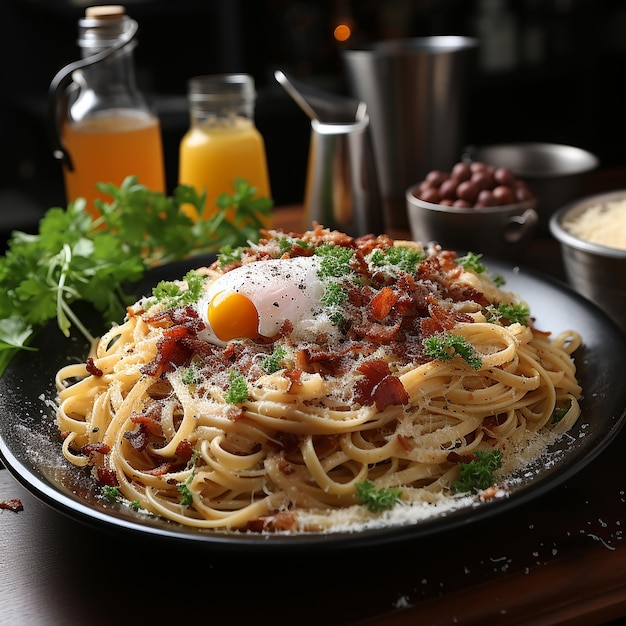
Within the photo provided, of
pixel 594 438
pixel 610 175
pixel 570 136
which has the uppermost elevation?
pixel 594 438

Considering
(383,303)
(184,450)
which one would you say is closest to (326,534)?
(184,450)

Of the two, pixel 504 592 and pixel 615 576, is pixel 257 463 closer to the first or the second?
pixel 504 592

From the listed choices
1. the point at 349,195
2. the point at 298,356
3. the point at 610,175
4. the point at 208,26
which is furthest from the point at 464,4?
the point at 298,356

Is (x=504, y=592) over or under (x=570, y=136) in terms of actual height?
over

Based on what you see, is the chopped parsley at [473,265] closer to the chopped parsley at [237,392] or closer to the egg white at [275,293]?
the egg white at [275,293]

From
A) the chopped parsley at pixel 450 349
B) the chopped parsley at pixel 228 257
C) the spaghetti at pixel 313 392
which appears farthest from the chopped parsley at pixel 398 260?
the chopped parsley at pixel 228 257

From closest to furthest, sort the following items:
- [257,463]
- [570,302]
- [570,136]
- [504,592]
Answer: [504,592], [257,463], [570,302], [570,136]
